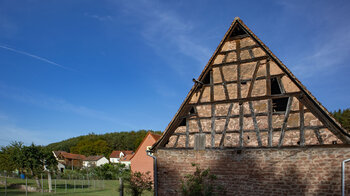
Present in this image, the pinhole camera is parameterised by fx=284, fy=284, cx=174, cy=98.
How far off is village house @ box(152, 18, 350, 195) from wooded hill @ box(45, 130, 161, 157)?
306ft

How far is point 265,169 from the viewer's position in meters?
10.6

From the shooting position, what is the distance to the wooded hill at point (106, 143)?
109 m

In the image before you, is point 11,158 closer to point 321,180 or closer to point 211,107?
point 211,107

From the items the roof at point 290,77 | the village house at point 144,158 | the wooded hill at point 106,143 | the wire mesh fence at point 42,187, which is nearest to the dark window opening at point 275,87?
the roof at point 290,77

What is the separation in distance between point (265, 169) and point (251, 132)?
57.4 inches

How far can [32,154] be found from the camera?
3228cm

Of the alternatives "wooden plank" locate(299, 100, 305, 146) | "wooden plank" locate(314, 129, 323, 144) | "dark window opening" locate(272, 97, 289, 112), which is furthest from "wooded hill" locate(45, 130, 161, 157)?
"wooden plank" locate(314, 129, 323, 144)

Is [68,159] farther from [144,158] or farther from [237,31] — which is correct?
[237,31]

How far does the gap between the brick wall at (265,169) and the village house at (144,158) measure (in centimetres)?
2143

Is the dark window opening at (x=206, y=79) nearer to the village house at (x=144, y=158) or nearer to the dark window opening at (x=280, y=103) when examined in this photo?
the dark window opening at (x=280, y=103)

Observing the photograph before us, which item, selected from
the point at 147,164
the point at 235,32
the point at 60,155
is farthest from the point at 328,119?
the point at 60,155

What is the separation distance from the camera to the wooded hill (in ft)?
356

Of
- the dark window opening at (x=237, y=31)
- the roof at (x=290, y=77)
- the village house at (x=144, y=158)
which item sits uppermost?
the dark window opening at (x=237, y=31)

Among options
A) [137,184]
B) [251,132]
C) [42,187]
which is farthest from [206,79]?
[42,187]
